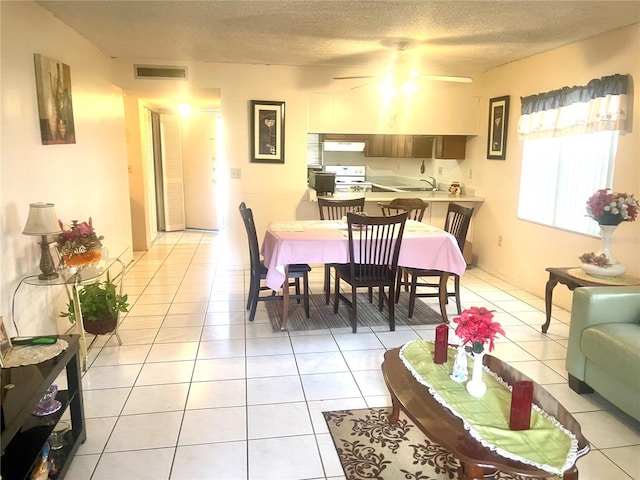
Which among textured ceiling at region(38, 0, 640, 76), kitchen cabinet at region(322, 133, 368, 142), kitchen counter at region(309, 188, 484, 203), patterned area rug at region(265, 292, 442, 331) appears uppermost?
textured ceiling at region(38, 0, 640, 76)

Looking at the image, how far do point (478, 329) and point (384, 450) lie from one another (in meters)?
0.78

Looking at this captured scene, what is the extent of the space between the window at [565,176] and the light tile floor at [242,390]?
87 centimetres

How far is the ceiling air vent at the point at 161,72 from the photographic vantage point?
4992 millimetres

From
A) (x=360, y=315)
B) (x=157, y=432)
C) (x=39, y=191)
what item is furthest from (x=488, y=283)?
(x=39, y=191)

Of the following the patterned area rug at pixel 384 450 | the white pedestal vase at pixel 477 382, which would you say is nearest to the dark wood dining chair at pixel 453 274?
the patterned area rug at pixel 384 450

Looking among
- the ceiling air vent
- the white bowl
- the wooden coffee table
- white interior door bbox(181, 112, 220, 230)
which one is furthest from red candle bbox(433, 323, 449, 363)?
white interior door bbox(181, 112, 220, 230)

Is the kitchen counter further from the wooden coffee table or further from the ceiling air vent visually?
the wooden coffee table

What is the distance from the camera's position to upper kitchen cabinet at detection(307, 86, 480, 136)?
5375mm

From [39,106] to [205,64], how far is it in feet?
7.57

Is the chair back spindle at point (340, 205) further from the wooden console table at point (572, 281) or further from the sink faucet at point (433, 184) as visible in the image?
the sink faucet at point (433, 184)

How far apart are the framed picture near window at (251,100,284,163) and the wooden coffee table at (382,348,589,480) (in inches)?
142

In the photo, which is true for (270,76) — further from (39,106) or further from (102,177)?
(39,106)

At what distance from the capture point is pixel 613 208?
10.1ft

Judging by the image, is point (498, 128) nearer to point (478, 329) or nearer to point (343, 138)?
point (343, 138)
